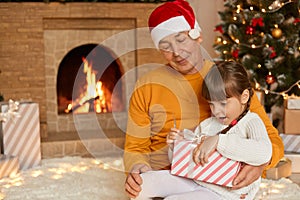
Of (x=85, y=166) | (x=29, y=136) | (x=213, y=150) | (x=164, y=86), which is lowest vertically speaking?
(x=85, y=166)

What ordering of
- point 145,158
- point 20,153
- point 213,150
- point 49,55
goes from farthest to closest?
point 49,55, point 20,153, point 145,158, point 213,150

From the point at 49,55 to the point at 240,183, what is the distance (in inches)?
80.0

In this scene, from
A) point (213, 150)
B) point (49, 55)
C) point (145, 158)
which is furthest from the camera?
point (49, 55)

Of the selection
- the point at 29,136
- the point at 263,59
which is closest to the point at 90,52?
the point at 29,136

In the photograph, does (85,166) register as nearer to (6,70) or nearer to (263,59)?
(6,70)

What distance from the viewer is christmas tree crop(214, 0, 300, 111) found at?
109 inches

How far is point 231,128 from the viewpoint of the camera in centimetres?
151

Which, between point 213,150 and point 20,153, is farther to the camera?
point 20,153

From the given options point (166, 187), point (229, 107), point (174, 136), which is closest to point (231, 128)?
point (229, 107)

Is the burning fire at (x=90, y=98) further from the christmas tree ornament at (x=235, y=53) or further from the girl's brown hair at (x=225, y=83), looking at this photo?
the girl's brown hair at (x=225, y=83)

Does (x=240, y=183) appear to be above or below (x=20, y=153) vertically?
above

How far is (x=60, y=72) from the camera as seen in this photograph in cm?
327

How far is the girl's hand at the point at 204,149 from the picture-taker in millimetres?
1450

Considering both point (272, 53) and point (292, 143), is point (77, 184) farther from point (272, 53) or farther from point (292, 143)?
point (272, 53)
